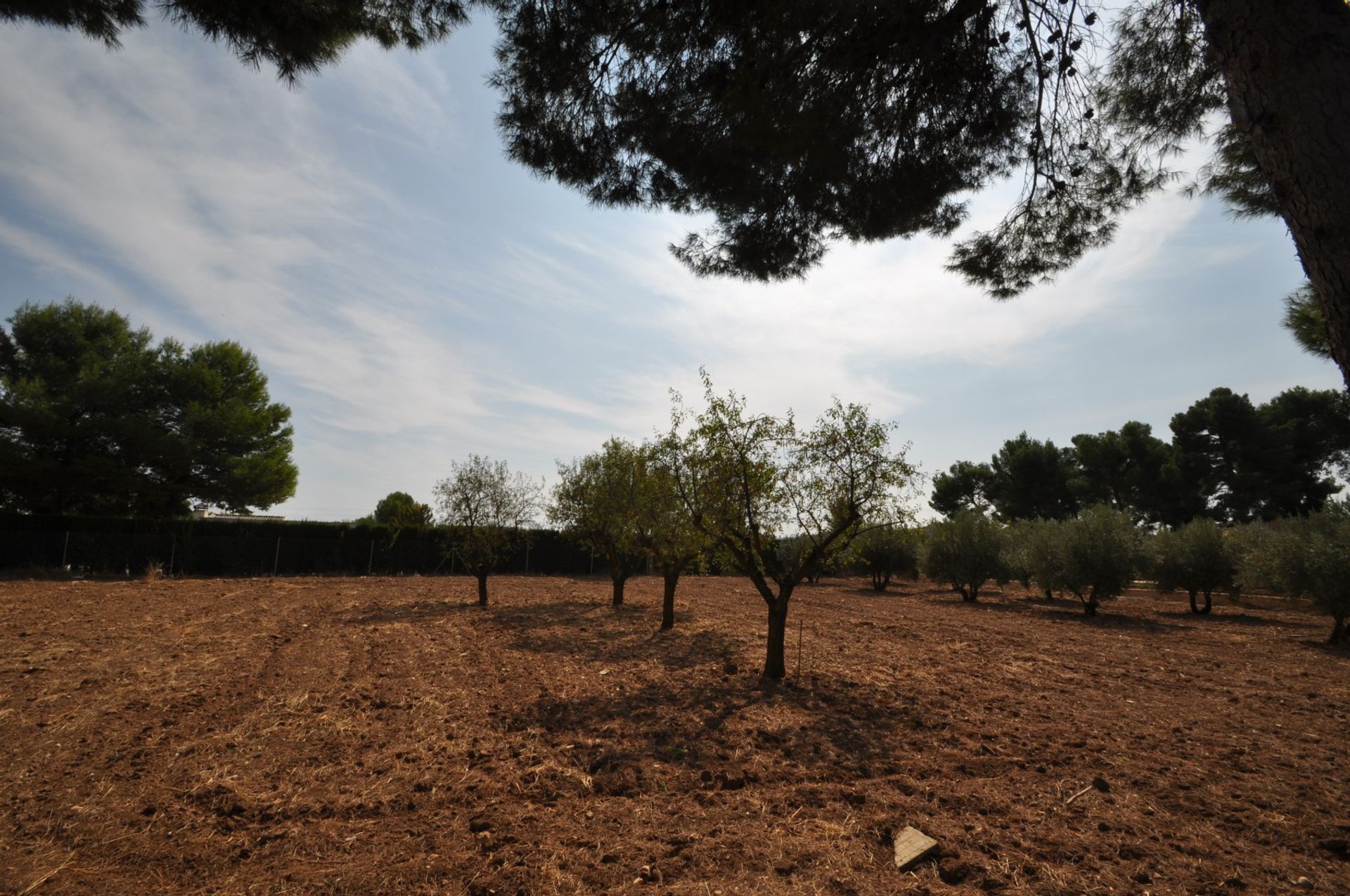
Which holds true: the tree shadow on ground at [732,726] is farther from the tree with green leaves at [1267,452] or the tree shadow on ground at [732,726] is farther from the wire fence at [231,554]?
the tree with green leaves at [1267,452]

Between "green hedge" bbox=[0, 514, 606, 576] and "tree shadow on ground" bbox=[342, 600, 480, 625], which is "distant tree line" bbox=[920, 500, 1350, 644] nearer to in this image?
"green hedge" bbox=[0, 514, 606, 576]

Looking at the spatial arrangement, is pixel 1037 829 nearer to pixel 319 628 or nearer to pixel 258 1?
pixel 258 1

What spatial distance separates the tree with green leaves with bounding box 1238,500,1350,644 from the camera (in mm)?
12109

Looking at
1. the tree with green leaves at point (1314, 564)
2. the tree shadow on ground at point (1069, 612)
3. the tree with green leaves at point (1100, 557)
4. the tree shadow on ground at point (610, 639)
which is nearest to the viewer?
the tree shadow on ground at point (610, 639)

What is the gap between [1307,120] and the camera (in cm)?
254

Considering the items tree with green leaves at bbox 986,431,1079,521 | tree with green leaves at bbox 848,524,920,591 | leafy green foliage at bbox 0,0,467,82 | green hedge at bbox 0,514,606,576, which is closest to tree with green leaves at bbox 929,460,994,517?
tree with green leaves at bbox 986,431,1079,521

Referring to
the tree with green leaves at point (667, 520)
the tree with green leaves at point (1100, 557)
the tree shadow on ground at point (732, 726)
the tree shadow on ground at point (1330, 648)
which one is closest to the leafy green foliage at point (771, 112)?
the tree with green leaves at point (667, 520)

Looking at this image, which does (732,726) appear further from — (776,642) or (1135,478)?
(1135,478)

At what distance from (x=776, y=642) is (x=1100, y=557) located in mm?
14095

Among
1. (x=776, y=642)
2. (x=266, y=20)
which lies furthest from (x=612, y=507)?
(x=266, y=20)

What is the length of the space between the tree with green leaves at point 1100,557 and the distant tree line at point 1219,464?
22.6ft

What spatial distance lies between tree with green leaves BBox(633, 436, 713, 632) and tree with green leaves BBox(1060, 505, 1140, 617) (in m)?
12.1

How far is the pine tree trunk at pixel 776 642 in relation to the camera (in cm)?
828

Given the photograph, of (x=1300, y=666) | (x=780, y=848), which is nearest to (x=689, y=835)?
(x=780, y=848)
